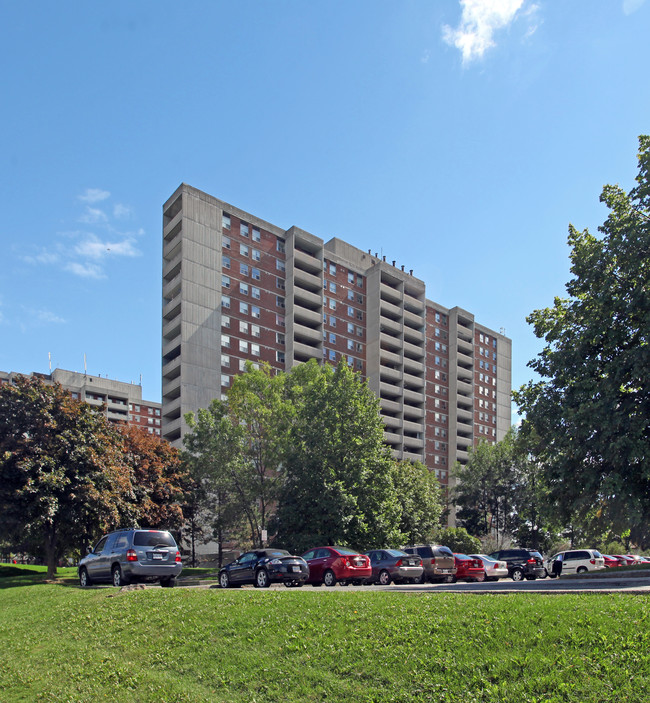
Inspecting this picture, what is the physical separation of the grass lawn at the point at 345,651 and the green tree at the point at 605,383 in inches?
439

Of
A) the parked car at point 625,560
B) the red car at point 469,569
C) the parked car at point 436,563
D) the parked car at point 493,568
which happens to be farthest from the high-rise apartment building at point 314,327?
the parked car at point 436,563

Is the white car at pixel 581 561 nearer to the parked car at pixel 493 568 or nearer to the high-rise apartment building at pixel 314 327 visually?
the parked car at pixel 493 568

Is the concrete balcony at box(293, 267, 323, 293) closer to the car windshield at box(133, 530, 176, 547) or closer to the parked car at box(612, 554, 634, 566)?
the parked car at box(612, 554, 634, 566)

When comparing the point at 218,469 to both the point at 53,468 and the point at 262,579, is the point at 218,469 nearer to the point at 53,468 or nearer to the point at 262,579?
the point at 53,468

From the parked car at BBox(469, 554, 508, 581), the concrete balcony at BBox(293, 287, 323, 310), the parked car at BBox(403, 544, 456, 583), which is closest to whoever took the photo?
the parked car at BBox(403, 544, 456, 583)

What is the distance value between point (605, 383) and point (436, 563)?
446 inches

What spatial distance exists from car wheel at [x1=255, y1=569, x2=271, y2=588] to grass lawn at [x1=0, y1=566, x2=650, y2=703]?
27.0ft

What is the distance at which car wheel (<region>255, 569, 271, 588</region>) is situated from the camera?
21811mm

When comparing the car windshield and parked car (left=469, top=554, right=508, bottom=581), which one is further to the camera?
parked car (left=469, top=554, right=508, bottom=581)

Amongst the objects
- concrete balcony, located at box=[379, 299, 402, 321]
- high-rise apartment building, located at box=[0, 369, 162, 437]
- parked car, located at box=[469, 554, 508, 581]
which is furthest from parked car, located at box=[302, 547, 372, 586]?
high-rise apartment building, located at box=[0, 369, 162, 437]

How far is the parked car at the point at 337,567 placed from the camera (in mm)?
23953

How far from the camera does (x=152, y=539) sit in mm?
20016

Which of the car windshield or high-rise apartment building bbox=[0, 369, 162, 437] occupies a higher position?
high-rise apartment building bbox=[0, 369, 162, 437]

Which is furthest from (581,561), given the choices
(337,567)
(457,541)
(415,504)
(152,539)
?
(152,539)
